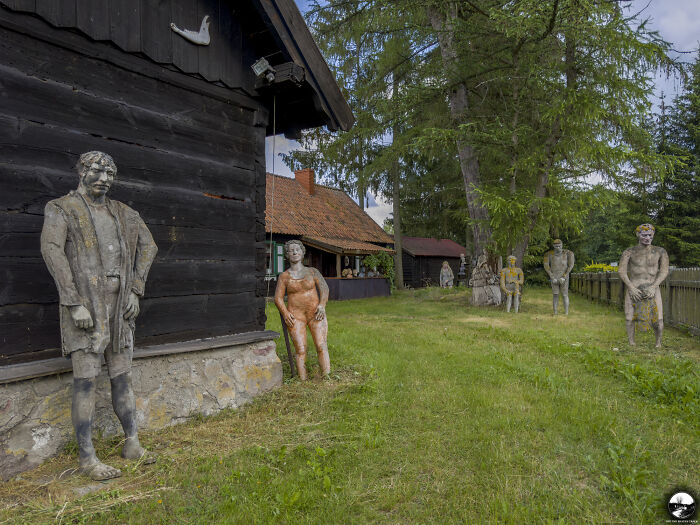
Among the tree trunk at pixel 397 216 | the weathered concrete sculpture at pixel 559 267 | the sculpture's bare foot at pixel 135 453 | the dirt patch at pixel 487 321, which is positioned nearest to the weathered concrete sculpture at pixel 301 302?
the sculpture's bare foot at pixel 135 453

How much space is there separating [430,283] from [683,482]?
2828 cm

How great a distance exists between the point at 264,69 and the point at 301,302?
261cm

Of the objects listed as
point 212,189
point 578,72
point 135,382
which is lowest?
point 135,382

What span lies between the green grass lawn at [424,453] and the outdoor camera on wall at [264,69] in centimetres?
341

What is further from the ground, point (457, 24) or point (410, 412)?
point (457, 24)

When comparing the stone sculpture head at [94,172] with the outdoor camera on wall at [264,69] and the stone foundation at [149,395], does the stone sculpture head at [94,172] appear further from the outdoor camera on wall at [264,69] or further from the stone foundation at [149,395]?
the outdoor camera on wall at [264,69]

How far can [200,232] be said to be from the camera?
178 inches

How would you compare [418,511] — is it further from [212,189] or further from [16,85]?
[16,85]

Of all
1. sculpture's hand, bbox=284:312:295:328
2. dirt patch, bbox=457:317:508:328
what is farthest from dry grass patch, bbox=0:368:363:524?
Result: dirt patch, bbox=457:317:508:328

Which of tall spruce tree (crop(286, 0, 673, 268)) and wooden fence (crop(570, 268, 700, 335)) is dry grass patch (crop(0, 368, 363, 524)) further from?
tall spruce tree (crop(286, 0, 673, 268))

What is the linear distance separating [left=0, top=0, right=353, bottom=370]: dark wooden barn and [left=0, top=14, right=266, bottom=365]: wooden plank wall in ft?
0.03

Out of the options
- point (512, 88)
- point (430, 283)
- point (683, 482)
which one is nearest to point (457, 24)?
point (512, 88)

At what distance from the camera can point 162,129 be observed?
13.8ft

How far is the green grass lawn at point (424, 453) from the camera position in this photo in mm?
2621
